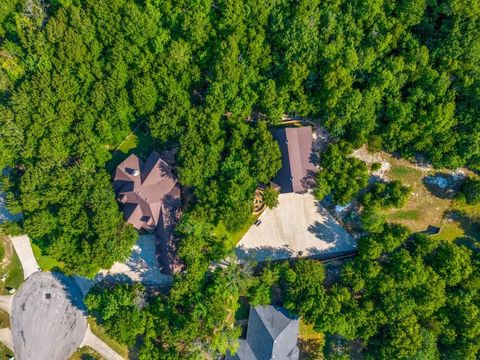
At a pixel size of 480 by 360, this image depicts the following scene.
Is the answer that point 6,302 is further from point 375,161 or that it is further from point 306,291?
point 375,161

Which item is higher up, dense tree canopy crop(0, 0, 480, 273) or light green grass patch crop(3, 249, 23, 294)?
dense tree canopy crop(0, 0, 480, 273)

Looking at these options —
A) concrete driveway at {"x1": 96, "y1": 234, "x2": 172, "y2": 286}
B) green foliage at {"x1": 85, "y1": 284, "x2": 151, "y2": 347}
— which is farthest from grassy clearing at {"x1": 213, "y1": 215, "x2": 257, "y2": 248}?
green foliage at {"x1": 85, "y1": 284, "x2": 151, "y2": 347}

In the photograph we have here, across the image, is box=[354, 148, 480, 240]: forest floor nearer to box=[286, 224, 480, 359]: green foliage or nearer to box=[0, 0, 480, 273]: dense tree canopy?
box=[0, 0, 480, 273]: dense tree canopy

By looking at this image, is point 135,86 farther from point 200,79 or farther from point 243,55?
point 243,55

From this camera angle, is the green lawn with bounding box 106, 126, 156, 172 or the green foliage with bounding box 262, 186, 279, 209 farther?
the green lawn with bounding box 106, 126, 156, 172

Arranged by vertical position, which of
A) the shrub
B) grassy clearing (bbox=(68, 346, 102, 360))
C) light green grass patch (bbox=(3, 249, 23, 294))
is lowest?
grassy clearing (bbox=(68, 346, 102, 360))

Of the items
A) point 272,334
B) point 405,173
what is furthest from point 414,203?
point 272,334

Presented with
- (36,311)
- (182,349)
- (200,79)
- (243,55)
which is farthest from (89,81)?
(182,349)
